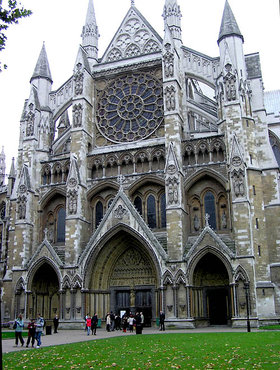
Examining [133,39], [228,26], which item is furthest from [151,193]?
[133,39]

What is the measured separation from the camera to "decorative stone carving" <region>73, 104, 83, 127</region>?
34.1 m

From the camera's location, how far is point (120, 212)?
30328 mm

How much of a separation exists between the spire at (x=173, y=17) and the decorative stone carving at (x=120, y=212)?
1553 centimetres

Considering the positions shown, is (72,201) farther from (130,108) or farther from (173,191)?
(130,108)

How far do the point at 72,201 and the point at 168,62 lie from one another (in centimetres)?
1282

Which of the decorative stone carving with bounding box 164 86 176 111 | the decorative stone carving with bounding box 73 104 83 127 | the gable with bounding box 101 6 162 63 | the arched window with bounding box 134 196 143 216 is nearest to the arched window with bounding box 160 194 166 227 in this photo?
the arched window with bounding box 134 196 143 216

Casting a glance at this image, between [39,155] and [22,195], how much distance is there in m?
Answer: 3.79

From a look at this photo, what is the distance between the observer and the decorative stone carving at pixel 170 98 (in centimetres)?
3164

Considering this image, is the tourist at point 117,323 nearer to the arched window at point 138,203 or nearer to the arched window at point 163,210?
the arched window at point 163,210

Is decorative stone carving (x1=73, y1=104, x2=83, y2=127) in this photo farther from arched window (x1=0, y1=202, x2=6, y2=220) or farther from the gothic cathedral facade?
arched window (x1=0, y1=202, x2=6, y2=220)

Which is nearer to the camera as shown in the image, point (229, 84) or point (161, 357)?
point (161, 357)

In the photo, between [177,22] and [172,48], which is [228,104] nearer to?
[172,48]

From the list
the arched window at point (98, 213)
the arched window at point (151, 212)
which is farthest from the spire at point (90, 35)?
the arched window at point (151, 212)

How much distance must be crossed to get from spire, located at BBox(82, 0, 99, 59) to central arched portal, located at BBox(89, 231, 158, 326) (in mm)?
17693
